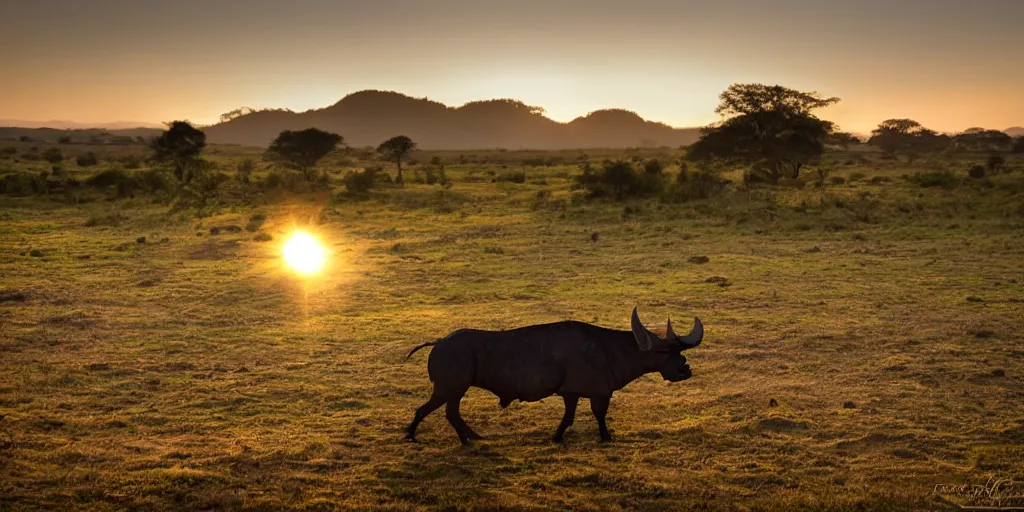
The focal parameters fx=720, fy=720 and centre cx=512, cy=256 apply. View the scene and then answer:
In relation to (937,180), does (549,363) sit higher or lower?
lower

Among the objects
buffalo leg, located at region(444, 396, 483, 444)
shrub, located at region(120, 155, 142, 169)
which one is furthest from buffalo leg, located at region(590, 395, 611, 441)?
shrub, located at region(120, 155, 142, 169)

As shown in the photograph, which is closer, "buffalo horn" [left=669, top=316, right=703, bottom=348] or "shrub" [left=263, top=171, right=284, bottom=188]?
"buffalo horn" [left=669, top=316, right=703, bottom=348]

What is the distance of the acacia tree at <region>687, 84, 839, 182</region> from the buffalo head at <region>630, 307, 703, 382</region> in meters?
35.4

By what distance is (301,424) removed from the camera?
357 inches

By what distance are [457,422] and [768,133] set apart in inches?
1480

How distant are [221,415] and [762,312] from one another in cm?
1043

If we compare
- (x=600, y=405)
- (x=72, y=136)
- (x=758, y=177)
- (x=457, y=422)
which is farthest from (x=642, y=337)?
(x=72, y=136)

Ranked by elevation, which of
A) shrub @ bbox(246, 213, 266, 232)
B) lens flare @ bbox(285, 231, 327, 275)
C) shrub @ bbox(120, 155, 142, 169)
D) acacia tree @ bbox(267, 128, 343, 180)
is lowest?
lens flare @ bbox(285, 231, 327, 275)

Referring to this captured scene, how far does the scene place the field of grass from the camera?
23.8ft

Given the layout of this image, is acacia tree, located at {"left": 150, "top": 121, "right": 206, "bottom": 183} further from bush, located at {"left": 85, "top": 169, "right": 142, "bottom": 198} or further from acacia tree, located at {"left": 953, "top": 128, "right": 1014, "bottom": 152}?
acacia tree, located at {"left": 953, "top": 128, "right": 1014, "bottom": 152}

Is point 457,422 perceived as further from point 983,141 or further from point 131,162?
point 983,141

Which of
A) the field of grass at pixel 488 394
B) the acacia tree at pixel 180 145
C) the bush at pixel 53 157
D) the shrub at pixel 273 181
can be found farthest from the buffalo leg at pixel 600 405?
the bush at pixel 53 157

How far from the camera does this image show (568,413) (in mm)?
8289

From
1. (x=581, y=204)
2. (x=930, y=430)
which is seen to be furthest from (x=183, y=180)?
(x=930, y=430)
